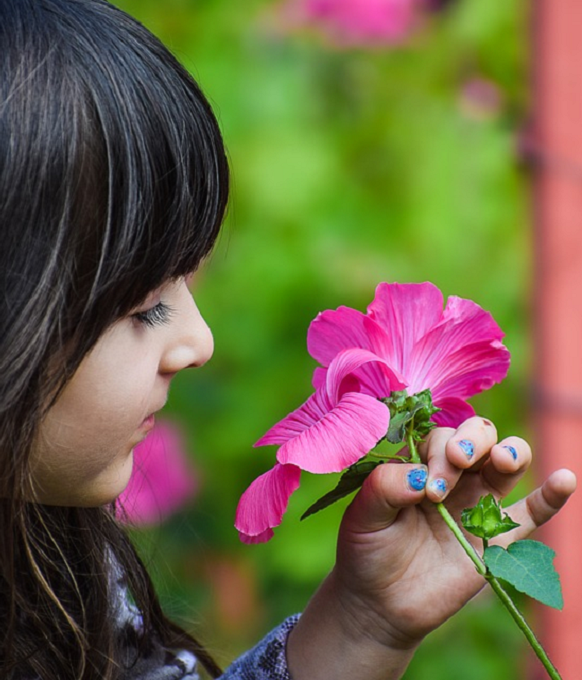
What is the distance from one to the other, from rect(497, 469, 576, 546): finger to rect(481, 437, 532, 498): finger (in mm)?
18

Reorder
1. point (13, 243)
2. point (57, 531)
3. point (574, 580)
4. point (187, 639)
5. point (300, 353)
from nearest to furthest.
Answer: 1. point (13, 243)
2. point (57, 531)
3. point (187, 639)
4. point (574, 580)
5. point (300, 353)

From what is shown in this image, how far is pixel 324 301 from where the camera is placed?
151 centimetres

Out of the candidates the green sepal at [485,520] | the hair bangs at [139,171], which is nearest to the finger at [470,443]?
the green sepal at [485,520]

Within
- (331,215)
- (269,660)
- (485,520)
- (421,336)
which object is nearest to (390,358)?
(421,336)

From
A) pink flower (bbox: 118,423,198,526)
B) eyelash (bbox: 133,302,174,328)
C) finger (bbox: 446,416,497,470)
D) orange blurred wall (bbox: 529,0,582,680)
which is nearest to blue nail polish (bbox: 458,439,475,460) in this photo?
finger (bbox: 446,416,497,470)

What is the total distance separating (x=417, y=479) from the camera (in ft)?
2.55

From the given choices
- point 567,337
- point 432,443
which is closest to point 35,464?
point 432,443

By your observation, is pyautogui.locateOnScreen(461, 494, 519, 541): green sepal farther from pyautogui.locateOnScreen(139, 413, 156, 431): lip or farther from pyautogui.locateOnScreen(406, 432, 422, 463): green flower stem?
pyautogui.locateOnScreen(139, 413, 156, 431): lip

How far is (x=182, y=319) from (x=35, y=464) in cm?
14

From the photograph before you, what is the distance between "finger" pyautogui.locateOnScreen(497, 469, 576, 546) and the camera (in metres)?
0.81

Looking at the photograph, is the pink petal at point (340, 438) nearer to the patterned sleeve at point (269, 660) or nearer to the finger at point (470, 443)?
the finger at point (470, 443)

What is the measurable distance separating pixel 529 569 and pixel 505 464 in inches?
6.3

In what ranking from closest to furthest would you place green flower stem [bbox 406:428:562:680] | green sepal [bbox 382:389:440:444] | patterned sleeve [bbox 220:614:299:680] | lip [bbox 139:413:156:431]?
green flower stem [bbox 406:428:562:680] < green sepal [bbox 382:389:440:444] < lip [bbox 139:413:156:431] < patterned sleeve [bbox 220:614:299:680]

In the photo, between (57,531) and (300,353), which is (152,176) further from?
(300,353)
